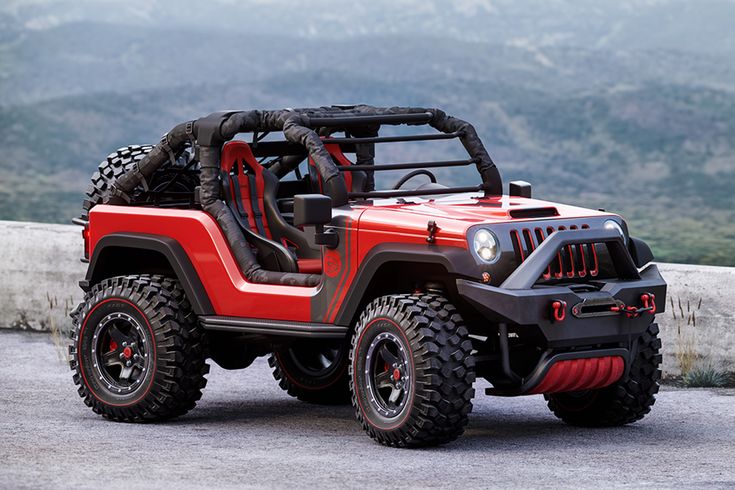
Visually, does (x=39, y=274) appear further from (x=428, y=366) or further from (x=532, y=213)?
→ (x=428, y=366)

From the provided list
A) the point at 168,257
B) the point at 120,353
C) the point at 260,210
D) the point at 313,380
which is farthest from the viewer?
the point at 313,380

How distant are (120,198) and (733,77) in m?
47.4

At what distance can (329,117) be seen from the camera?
10.3m

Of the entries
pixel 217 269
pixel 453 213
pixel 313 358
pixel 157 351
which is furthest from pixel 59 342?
pixel 453 213

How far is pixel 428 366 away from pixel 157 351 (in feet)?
6.11

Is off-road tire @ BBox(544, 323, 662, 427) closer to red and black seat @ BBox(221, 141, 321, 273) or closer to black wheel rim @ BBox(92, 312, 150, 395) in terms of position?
red and black seat @ BBox(221, 141, 321, 273)

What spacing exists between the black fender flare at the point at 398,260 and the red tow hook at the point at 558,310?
43 centimetres

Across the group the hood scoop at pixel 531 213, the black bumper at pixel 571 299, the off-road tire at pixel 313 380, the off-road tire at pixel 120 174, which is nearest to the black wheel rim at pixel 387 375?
the black bumper at pixel 571 299

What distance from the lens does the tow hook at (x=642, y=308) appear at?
9242 millimetres

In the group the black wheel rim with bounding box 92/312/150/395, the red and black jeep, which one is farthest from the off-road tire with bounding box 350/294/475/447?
the black wheel rim with bounding box 92/312/150/395

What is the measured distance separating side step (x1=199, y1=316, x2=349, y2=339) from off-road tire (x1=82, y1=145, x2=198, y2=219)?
4.06ft

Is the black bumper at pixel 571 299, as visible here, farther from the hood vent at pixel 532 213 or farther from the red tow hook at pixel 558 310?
the hood vent at pixel 532 213

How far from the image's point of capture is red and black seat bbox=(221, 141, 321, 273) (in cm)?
1019

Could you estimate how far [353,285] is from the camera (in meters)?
→ 9.44
